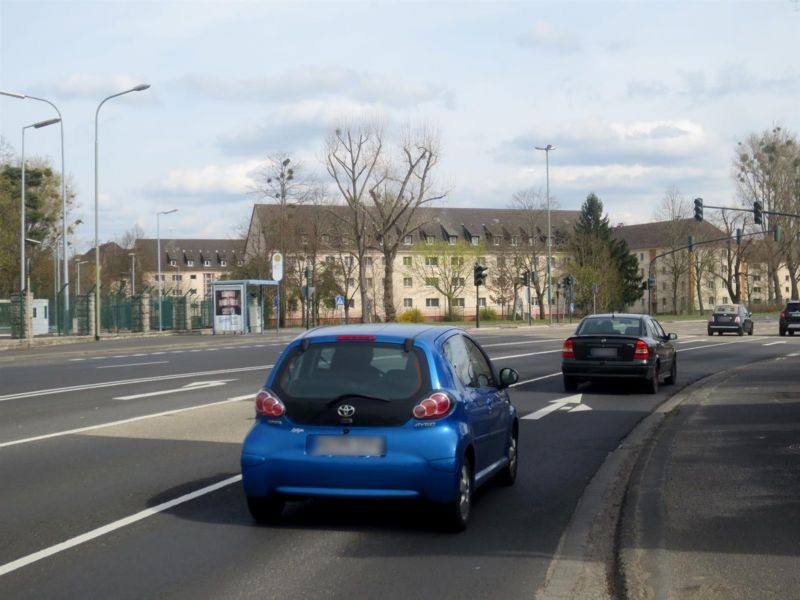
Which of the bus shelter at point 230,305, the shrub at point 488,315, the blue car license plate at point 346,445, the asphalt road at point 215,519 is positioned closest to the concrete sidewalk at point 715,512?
the asphalt road at point 215,519

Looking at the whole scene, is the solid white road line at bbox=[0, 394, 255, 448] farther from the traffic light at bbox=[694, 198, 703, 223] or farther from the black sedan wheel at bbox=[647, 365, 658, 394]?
the traffic light at bbox=[694, 198, 703, 223]

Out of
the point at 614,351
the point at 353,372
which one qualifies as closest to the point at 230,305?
the point at 614,351

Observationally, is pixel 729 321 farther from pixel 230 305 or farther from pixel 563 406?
pixel 563 406

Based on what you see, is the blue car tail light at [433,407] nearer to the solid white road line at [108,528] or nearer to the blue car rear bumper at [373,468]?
the blue car rear bumper at [373,468]

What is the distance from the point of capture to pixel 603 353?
19047 millimetres

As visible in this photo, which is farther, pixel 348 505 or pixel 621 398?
pixel 621 398

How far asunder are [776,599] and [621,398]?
526 inches

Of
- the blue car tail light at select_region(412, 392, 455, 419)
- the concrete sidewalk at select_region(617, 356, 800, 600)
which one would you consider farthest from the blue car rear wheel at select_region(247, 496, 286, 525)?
the concrete sidewalk at select_region(617, 356, 800, 600)

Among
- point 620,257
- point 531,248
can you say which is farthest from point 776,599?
point 620,257

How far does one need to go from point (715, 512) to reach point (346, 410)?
3.09m

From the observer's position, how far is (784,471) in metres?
9.85

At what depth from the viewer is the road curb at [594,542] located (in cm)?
598

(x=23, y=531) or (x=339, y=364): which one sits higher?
(x=339, y=364)

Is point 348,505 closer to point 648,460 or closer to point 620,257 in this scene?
point 648,460
